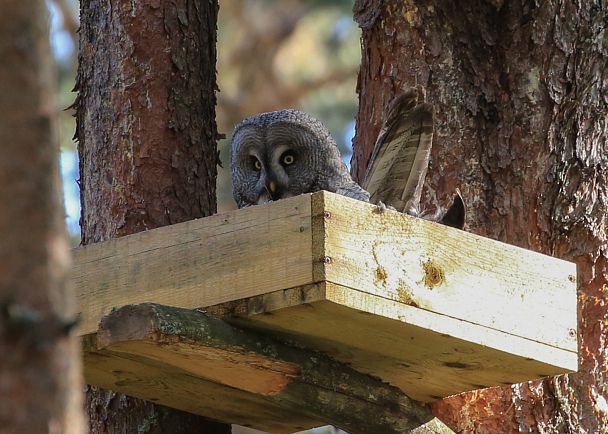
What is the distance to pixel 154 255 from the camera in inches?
131

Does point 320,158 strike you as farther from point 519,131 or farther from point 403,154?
point 519,131

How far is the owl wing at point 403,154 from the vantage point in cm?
423

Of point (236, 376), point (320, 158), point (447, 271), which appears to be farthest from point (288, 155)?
point (447, 271)

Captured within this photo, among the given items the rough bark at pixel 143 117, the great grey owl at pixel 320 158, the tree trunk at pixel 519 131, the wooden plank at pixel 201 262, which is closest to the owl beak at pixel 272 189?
the great grey owl at pixel 320 158

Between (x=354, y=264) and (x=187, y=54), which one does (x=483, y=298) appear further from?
(x=187, y=54)

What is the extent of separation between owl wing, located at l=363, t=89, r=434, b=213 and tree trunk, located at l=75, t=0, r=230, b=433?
0.73 meters

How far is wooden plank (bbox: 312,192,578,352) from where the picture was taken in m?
2.97

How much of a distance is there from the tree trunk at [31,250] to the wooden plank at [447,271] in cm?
146

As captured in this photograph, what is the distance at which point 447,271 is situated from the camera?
10.5 feet

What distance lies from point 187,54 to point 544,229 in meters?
1.64

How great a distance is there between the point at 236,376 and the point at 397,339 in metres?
0.52

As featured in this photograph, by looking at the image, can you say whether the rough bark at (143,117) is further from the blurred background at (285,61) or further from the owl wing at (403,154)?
the blurred background at (285,61)

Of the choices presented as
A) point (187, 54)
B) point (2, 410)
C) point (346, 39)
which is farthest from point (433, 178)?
point (346, 39)

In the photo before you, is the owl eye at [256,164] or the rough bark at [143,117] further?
the owl eye at [256,164]
